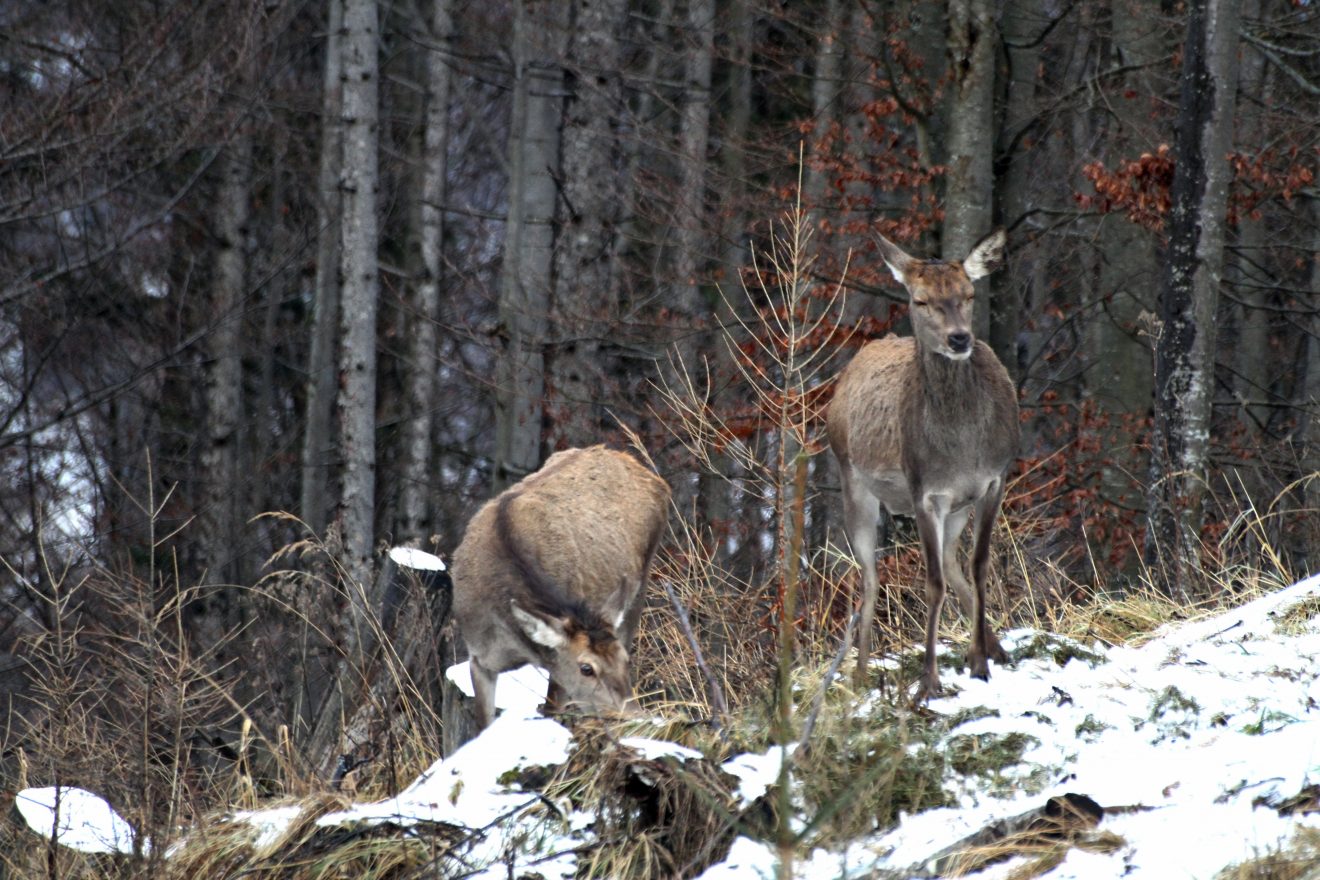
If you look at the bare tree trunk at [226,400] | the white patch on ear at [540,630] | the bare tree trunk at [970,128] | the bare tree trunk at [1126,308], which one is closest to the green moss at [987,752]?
the white patch on ear at [540,630]

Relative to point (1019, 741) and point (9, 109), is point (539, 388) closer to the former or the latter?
point (9, 109)

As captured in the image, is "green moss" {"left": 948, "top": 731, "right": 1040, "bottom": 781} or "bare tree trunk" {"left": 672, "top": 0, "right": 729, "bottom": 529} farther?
"bare tree trunk" {"left": 672, "top": 0, "right": 729, "bottom": 529}

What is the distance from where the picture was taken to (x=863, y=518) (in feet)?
26.1

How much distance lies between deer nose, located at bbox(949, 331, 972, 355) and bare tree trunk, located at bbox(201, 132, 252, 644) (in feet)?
45.1

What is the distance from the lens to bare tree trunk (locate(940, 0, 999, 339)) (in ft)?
39.9

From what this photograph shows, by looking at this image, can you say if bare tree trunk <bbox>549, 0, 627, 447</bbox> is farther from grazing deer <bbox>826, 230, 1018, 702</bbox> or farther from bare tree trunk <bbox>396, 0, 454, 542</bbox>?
grazing deer <bbox>826, 230, 1018, 702</bbox>

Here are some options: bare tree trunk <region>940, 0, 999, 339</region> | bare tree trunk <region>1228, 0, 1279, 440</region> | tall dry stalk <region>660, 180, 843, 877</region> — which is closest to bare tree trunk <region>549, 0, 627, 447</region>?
tall dry stalk <region>660, 180, 843, 877</region>

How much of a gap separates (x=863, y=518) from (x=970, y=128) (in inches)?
A: 209

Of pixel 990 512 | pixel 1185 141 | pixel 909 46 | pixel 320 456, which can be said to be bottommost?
pixel 320 456

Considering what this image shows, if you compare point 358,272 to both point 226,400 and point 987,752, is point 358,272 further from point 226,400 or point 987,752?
point 987,752

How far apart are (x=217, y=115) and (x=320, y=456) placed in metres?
6.36

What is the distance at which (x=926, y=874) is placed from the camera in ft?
14.9

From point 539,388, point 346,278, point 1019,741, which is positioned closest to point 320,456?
point 346,278

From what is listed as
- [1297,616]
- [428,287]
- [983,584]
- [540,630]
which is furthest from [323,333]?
[1297,616]
